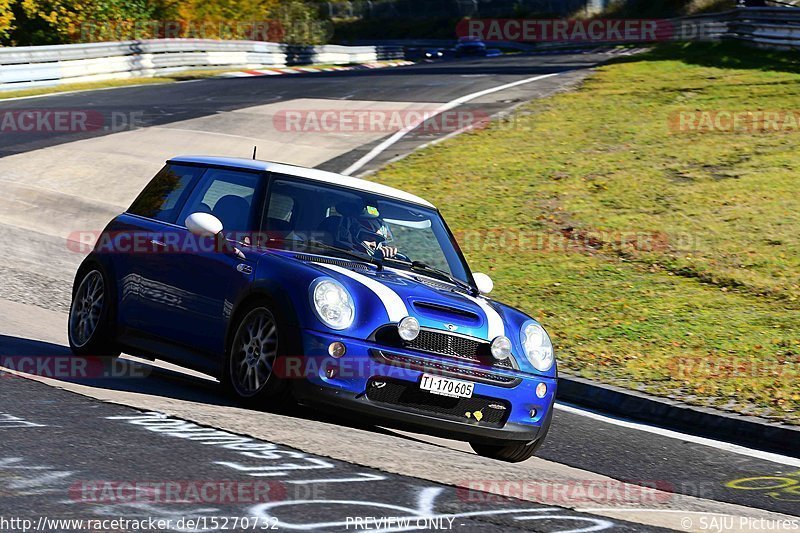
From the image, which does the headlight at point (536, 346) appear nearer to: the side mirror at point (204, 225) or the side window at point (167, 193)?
the side mirror at point (204, 225)

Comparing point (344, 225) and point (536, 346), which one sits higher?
point (344, 225)

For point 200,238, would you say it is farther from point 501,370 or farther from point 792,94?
point 792,94

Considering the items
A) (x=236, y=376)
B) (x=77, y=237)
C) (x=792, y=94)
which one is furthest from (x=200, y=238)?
(x=792, y=94)

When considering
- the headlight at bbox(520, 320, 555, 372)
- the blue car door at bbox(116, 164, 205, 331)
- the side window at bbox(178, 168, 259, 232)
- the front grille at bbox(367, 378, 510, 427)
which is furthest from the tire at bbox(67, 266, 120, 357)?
the headlight at bbox(520, 320, 555, 372)

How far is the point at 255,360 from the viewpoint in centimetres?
721

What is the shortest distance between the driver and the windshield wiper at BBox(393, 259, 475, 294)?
153 millimetres

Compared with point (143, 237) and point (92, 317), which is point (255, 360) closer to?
point (143, 237)

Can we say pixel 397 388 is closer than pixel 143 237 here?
Yes

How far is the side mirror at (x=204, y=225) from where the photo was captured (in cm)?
767

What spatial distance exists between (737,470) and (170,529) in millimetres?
4602

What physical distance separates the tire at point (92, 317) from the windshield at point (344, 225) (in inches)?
63.8

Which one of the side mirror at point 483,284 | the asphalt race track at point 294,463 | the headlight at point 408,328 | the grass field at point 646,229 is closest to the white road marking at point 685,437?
the asphalt race track at point 294,463

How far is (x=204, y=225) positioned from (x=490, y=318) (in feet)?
6.26

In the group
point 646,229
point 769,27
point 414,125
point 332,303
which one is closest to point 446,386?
point 332,303
